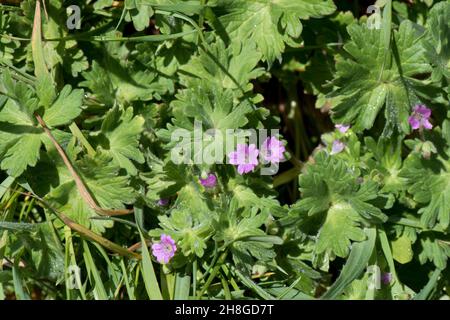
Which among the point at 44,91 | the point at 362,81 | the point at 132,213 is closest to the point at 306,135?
the point at 362,81

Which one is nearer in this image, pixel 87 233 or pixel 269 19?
pixel 87 233

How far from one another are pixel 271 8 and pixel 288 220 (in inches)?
35.6

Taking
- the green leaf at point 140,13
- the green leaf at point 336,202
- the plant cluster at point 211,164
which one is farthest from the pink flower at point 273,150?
the green leaf at point 140,13

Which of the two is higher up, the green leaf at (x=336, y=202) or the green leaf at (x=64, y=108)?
the green leaf at (x=64, y=108)

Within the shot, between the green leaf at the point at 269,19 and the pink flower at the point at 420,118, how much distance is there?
0.55m

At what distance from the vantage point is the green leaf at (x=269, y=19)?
2.80 meters

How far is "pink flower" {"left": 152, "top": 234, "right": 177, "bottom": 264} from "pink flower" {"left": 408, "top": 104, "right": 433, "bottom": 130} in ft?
3.65

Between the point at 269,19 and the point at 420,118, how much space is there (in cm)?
76

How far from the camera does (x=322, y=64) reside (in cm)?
324

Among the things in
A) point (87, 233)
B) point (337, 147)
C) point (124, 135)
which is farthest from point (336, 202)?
point (87, 233)

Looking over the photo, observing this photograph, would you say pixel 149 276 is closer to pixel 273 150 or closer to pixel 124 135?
pixel 124 135

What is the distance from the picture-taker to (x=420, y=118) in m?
2.80

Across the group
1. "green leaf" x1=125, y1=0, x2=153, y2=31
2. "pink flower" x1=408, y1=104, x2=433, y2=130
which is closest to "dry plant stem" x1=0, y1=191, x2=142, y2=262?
"green leaf" x1=125, y1=0, x2=153, y2=31

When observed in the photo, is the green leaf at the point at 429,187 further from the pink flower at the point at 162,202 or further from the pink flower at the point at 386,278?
the pink flower at the point at 162,202
